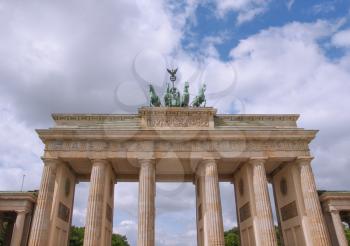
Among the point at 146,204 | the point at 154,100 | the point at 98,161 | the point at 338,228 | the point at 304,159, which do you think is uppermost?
the point at 154,100

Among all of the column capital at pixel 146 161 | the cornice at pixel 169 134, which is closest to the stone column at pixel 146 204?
the column capital at pixel 146 161

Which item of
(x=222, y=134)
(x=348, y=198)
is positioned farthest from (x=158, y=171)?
(x=348, y=198)

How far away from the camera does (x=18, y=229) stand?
2672 centimetres

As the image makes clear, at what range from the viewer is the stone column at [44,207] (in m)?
25.0

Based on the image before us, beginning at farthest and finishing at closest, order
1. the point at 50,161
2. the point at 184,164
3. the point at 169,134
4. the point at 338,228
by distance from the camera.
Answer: the point at 184,164 < the point at 169,134 < the point at 338,228 < the point at 50,161

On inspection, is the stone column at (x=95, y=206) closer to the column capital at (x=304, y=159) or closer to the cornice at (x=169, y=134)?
the cornice at (x=169, y=134)

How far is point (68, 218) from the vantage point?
31.5 metres

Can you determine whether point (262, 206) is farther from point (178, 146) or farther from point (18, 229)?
point (18, 229)

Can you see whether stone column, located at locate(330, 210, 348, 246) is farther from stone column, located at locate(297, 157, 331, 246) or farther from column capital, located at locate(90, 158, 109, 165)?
column capital, located at locate(90, 158, 109, 165)

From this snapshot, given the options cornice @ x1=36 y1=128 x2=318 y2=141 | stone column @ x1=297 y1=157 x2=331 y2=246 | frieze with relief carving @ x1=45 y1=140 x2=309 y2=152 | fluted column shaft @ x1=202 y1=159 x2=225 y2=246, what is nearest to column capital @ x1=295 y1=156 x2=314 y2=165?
stone column @ x1=297 y1=157 x2=331 y2=246

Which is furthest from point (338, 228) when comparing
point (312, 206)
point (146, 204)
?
point (146, 204)

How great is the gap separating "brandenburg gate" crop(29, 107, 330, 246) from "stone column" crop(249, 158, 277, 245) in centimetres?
9

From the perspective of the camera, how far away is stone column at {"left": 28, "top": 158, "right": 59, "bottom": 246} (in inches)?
985

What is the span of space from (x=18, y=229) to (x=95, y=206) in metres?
7.31
